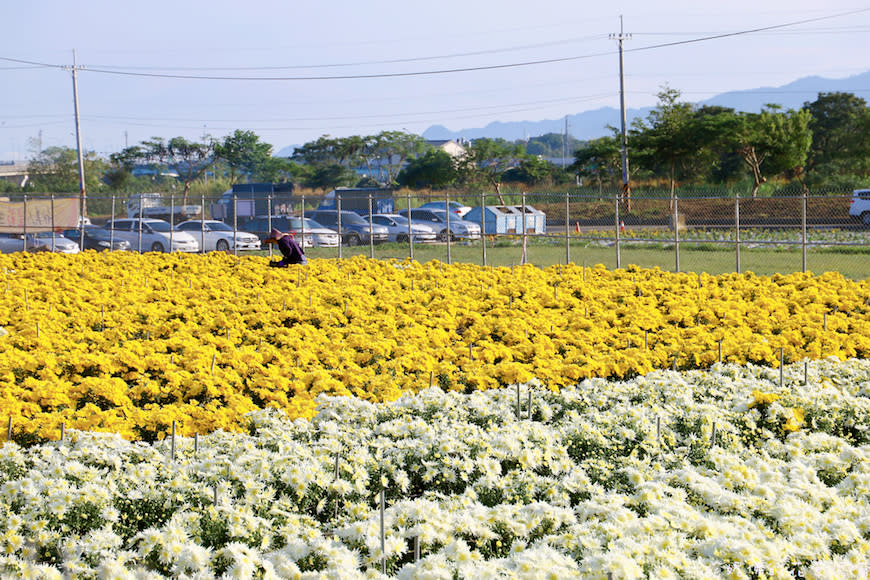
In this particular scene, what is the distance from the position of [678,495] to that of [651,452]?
3.38 ft

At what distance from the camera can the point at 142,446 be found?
627 centimetres

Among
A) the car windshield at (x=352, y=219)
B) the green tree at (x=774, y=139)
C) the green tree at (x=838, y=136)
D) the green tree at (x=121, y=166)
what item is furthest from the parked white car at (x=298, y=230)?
the green tree at (x=121, y=166)

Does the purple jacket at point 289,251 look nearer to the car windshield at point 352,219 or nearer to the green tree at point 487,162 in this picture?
the car windshield at point 352,219

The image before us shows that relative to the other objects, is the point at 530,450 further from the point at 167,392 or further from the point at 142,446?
the point at 167,392

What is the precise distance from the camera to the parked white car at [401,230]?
96.8ft

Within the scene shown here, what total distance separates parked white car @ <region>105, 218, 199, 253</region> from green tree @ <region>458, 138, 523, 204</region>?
3311cm

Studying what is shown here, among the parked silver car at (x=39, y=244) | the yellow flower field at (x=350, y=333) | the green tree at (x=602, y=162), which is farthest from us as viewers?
the green tree at (x=602, y=162)

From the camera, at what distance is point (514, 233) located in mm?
27094

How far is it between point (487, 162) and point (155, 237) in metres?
35.5

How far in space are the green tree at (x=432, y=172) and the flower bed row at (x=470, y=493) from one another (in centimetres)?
5600

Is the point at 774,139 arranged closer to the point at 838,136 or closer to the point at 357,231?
the point at 838,136

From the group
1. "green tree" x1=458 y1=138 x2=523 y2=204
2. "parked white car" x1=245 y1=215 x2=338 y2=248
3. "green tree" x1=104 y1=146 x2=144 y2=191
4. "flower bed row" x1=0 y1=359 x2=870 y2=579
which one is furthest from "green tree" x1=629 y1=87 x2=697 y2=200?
"green tree" x1=104 y1=146 x2=144 y2=191

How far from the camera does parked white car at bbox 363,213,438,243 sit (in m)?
29.5

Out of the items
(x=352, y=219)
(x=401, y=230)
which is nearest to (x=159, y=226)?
(x=352, y=219)
